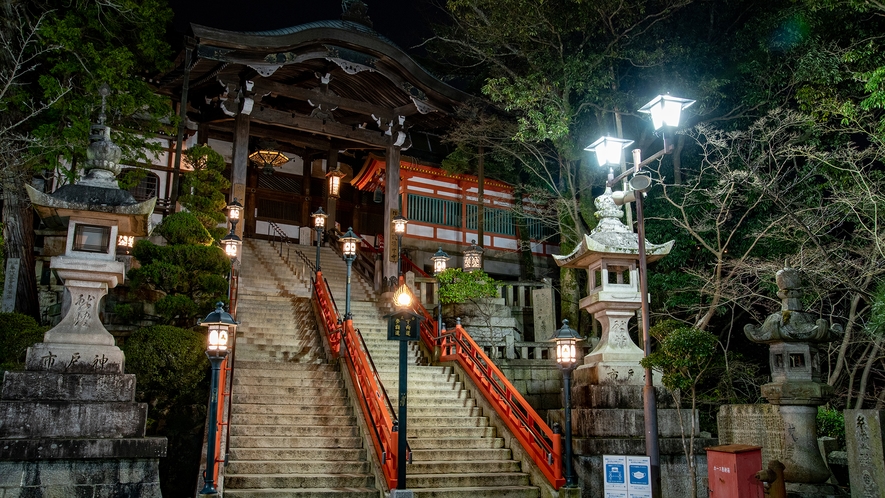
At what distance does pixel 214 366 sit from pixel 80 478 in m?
2.15

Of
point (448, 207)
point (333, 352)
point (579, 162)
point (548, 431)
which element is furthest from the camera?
point (448, 207)

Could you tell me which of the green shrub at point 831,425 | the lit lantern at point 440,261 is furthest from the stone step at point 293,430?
the green shrub at point 831,425

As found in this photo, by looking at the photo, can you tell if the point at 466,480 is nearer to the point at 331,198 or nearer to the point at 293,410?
the point at 293,410

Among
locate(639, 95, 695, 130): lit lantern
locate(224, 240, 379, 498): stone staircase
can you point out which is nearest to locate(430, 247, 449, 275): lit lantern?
locate(224, 240, 379, 498): stone staircase

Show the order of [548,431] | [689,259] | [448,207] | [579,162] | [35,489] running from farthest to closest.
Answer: [448,207], [579,162], [689,259], [548,431], [35,489]

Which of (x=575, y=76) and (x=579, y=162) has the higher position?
(x=575, y=76)

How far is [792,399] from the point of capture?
30.2ft

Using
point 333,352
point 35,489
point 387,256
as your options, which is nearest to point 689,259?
point 387,256

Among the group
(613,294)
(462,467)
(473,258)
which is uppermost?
(473,258)

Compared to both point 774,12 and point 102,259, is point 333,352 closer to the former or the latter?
point 102,259

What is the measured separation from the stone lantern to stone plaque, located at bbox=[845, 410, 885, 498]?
367 centimetres

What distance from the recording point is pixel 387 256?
66.2 feet

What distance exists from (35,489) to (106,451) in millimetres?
884

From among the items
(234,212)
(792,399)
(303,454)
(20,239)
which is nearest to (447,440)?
(303,454)
